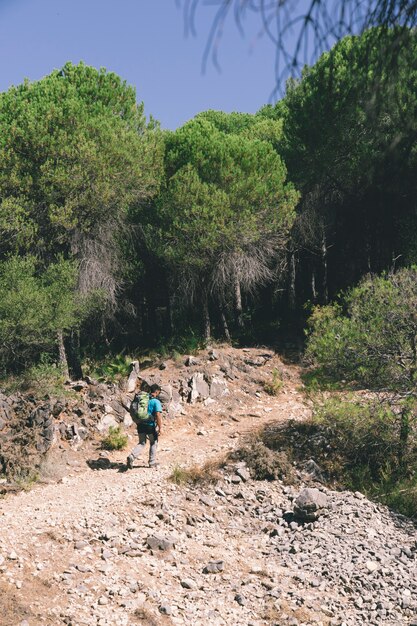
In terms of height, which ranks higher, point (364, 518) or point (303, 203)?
point (303, 203)

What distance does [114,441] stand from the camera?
14.4 m

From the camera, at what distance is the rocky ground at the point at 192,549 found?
8922mm

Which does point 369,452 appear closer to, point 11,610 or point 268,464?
point 268,464

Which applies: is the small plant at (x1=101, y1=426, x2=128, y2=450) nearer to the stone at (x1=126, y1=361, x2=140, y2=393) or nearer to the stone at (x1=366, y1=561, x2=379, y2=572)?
the stone at (x1=126, y1=361, x2=140, y2=393)

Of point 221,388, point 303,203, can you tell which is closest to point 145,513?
point 221,388

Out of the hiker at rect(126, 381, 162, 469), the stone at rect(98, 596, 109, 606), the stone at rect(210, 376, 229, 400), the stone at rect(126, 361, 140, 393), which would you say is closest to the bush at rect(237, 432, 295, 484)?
the hiker at rect(126, 381, 162, 469)

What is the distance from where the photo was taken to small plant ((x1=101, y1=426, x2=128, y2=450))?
1438 cm

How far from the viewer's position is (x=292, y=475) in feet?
43.0

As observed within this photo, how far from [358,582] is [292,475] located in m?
3.36

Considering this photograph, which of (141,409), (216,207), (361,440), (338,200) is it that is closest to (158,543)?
(141,409)

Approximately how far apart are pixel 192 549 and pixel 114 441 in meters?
4.32

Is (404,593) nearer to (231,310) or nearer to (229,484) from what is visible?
(229,484)

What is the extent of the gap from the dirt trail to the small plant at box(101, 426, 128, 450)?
0.21 metres

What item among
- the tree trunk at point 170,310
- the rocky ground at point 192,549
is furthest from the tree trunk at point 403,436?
the tree trunk at point 170,310
